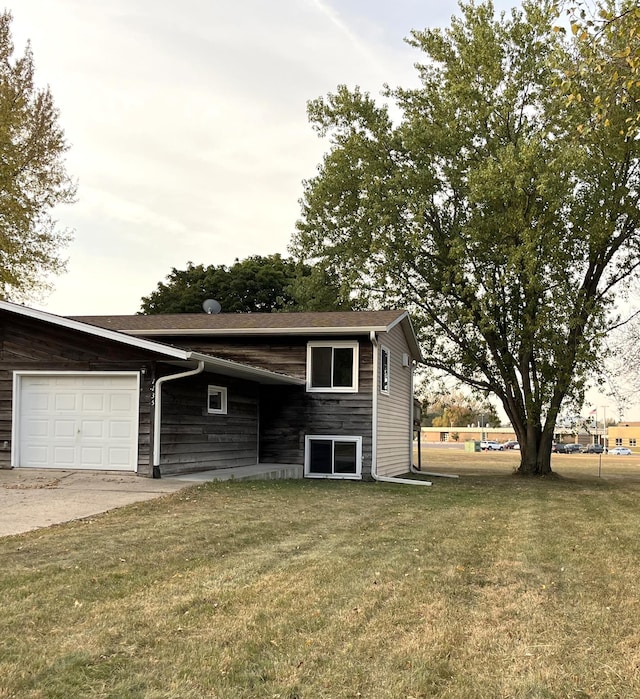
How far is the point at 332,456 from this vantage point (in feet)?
60.7

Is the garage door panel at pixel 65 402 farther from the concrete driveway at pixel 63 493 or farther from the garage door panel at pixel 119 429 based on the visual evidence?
Answer: the concrete driveway at pixel 63 493

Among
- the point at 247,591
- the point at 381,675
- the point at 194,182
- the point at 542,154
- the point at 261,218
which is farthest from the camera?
the point at 261,218

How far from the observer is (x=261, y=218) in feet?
84.8

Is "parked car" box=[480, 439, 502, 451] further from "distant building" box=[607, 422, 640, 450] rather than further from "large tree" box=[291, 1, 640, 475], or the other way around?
"large tree" box=[291, 1, 640, 475]

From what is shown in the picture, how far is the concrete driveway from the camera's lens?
922 centimetres

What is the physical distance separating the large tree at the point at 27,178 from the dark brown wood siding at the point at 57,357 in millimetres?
10671

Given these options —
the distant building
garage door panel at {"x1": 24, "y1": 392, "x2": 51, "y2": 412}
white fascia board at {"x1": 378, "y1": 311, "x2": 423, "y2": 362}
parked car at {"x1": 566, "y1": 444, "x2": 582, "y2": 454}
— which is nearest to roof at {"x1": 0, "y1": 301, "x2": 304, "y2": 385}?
garage door panel at {"x1": 24, "y1": 392, "x2": 51, "y2": 412}

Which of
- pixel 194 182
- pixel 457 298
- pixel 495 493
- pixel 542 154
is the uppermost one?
pixel 542 154

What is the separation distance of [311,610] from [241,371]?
1016 centimetres

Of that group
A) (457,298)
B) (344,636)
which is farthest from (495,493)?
(344,636)

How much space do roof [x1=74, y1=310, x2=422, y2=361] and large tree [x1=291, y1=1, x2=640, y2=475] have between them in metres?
4.30

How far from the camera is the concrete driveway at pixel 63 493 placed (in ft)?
30.2

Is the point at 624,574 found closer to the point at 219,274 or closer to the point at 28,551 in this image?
the point at 28,551

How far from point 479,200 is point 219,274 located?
26061 millimetres
